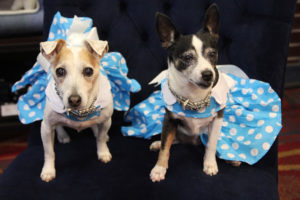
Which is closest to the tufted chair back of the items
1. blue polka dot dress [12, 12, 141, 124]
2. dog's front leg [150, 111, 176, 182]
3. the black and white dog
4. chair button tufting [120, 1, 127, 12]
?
chair button tufting [120, 1, 127, 12]

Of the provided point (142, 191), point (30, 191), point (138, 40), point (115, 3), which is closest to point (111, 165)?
point (142, 191)

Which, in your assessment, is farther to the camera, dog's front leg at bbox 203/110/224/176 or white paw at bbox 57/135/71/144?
white paw at bbox 57/135/71/144

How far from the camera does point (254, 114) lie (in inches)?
45.7

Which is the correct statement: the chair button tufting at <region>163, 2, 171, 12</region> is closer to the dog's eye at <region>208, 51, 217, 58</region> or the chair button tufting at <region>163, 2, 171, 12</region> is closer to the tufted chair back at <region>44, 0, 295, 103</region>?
the tufted chair back at <region>44, 0, 295, 103</region>

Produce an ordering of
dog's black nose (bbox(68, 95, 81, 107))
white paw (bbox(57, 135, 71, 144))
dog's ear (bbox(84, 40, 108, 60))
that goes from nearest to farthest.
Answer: dog's black nose (bbox(68, 95, 81, 107))
dog's ear (bbox(84, 40, 108, 60))
white paw (bbox(57, 135, 71, 144))

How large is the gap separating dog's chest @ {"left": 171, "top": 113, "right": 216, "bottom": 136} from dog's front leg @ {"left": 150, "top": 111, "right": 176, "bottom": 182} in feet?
0.12

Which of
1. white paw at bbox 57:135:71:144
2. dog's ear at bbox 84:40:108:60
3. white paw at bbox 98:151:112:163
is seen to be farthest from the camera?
white paw at bbox 57:135:71:144

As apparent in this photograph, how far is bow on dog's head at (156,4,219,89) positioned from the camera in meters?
0.94

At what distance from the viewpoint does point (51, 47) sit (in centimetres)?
97

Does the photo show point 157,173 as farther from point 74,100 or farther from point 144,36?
point 144,36

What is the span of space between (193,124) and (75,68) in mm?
474

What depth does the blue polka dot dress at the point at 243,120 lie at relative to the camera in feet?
3.59

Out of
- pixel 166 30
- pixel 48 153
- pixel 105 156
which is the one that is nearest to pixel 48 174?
pixel 48 153

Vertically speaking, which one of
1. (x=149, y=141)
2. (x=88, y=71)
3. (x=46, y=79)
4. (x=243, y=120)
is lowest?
(x=149, y=141)
